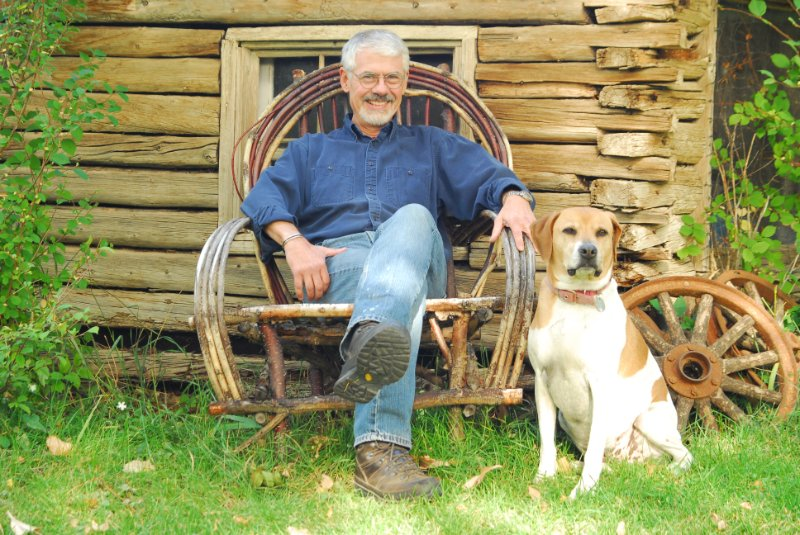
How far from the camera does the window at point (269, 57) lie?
438cm

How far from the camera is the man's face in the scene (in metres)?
3.55

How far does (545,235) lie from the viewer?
3068mm

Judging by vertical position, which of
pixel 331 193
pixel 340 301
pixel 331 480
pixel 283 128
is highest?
pixel 283 128

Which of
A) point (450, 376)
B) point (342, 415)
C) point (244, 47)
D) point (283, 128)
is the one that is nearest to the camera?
point (450, 376)

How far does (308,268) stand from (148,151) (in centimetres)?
186

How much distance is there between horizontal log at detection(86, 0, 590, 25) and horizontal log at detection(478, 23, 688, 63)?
0.19 feet

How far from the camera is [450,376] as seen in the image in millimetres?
3170

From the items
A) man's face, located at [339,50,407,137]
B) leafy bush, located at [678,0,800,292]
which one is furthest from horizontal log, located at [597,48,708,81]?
man's face, located at [339,50,407,137]

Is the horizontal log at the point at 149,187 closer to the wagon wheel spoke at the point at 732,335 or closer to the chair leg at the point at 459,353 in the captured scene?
the chair leg at the point at 459,353

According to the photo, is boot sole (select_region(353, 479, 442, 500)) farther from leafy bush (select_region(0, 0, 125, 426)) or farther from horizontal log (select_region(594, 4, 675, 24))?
horizontal log (select_region(594, 4, 675, 24))

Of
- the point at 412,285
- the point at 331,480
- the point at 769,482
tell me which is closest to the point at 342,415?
the point at 331,480

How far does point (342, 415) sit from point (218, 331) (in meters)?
0.70

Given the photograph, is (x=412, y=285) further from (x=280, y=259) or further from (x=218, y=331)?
(x=280, y=259)

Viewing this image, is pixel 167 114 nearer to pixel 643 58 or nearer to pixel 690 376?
pixel 643 58
